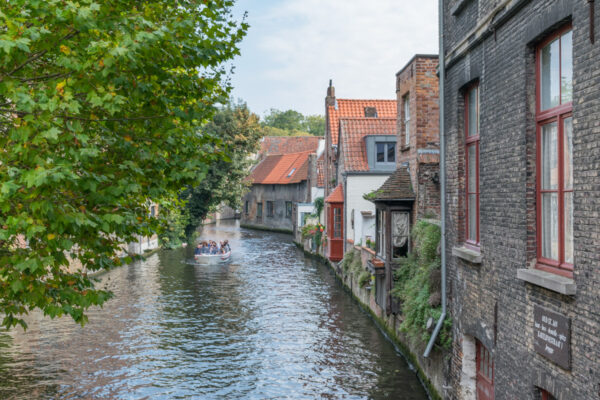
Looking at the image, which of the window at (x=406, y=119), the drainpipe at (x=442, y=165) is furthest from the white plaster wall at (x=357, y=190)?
the drainpipe at (x=442, y=165)

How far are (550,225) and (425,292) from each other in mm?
5498

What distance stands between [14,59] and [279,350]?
11977 mm

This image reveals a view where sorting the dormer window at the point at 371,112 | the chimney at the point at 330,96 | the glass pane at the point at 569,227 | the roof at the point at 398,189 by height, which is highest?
the chimney at the point at 330,96

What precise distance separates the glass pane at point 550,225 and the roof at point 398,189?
8.76m

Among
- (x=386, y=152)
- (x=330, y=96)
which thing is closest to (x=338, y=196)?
(x=386, y=152)

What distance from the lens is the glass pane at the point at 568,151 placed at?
6332 mm

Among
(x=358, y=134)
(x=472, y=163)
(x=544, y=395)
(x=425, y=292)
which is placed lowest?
(x=544, y=395)

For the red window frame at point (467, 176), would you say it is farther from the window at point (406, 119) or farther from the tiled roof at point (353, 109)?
the tiled roof at point (353, 109)

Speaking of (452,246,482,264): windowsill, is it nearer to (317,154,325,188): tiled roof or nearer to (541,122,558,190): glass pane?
(541,122,558,190): glass pane

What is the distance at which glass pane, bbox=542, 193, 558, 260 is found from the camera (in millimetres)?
6723

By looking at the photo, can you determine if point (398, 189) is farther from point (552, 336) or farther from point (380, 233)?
point (552, 336)

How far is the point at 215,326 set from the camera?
64.4 ft

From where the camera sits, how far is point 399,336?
15.8 metres

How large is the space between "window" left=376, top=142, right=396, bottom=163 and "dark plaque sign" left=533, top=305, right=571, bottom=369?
73.0ft
